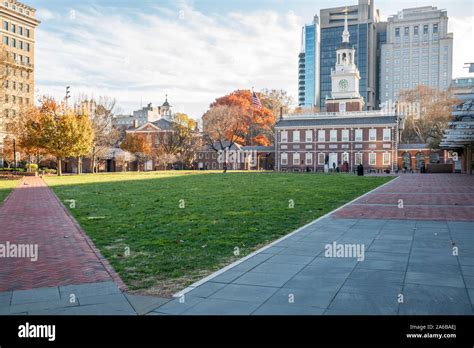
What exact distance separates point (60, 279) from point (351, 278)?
4.10m

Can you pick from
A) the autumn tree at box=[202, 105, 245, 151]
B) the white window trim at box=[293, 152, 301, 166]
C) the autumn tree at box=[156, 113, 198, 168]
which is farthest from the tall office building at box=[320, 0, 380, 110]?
the autumn tree at box=[156, 113, 198, 168]

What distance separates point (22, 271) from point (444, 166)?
179 feet

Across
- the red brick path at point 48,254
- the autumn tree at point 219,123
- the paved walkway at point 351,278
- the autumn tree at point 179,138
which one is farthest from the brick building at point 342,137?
the paved walkway at point 351,278

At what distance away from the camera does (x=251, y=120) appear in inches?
3258

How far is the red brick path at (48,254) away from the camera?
6137 millimetres

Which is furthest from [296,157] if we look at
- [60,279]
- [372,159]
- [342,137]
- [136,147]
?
Answer: [60,279]

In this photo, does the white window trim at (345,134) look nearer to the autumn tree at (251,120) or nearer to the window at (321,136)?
the window at (321,136)

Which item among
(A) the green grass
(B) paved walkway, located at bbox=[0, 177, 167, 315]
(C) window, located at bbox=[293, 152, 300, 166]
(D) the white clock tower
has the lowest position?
(B) paved walkway, located at bbox=[0, 177, 167, 315]

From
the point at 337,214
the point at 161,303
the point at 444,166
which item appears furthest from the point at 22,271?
the point at 444,166

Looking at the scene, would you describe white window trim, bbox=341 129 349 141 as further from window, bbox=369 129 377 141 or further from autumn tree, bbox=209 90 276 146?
autumn tree, bbox=209 90 276 146

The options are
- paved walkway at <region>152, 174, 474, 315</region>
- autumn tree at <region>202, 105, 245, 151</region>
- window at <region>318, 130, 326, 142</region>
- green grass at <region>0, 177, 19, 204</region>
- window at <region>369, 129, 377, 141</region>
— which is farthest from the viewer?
autumn tree at <region>202, 105, 245, 151</region>

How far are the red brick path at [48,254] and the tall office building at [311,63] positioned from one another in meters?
135

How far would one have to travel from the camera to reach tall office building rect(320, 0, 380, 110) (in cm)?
13600

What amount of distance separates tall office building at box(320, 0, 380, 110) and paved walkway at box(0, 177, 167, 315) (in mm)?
132021
